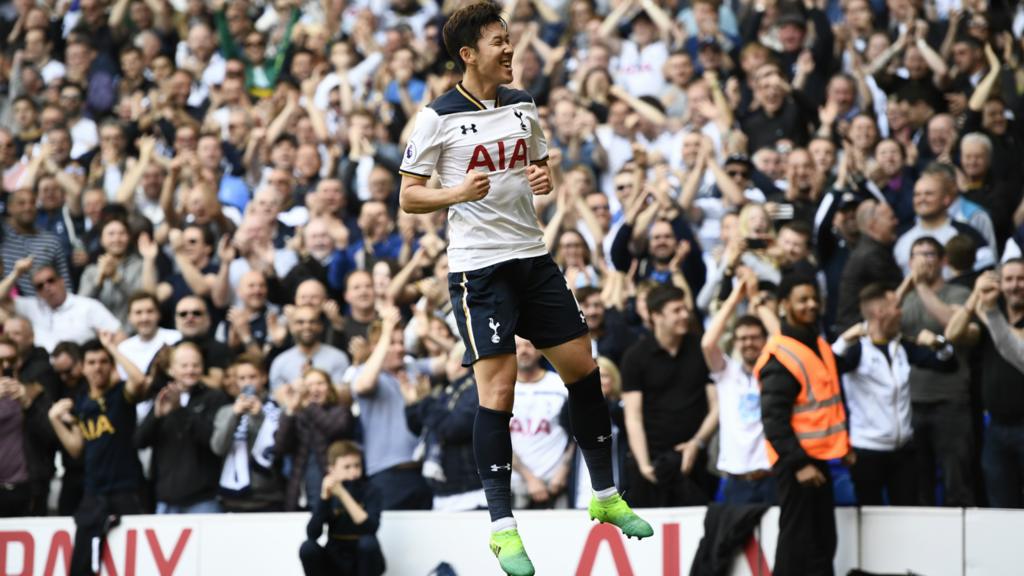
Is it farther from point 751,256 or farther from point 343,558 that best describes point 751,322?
point 343,558

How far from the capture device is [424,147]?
25.4 feet

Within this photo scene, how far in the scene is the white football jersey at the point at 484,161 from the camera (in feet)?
25.5

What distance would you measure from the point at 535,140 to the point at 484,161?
34 cm

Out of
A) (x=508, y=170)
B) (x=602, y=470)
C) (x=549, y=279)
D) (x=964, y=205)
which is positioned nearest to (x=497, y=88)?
(x=508, y=170)

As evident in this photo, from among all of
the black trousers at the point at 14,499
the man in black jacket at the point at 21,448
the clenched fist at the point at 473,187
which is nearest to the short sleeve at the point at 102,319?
the man in black jacket at the point at 21,448

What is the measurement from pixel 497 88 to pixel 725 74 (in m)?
9.67

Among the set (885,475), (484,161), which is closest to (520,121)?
(484,161)

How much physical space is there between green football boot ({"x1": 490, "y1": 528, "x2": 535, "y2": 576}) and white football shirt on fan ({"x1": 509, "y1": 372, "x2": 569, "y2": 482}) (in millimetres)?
4117

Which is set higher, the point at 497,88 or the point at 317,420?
the point at 497,88

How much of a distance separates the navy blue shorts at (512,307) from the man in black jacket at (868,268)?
4976mm

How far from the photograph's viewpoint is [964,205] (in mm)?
13641

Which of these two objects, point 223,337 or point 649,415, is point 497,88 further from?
point 223,337

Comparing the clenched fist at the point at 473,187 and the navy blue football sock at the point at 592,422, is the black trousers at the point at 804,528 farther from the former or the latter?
the clenched fist at the point at 473,187

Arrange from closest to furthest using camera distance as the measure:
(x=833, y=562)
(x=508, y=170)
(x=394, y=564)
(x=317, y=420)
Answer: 1. (x=508, y=170)
2. (x=833, y=562)
3. (x=394, y=564)
4. (x=317, y=420)
